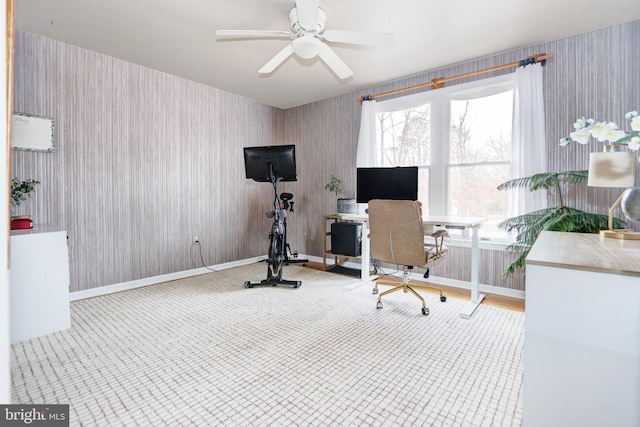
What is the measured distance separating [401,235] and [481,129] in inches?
66.6

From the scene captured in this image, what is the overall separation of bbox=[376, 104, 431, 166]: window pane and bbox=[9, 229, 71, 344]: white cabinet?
11.4 feet

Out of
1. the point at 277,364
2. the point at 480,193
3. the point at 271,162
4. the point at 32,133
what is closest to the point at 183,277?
the point at 271,162

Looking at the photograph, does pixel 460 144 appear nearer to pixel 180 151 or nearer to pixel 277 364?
pixel 277 364

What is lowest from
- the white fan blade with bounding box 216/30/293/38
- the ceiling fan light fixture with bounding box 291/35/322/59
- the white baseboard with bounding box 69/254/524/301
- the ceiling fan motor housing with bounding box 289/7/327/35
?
the white baseboard with bounding box 69/254/524/301

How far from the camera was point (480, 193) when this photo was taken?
11.0 ft

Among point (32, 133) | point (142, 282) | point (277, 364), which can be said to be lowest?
point (277, 364)

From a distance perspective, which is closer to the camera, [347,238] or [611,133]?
[611,133]

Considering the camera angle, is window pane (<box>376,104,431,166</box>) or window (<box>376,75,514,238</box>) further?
window pane (<box>376,104,431,166</box>)

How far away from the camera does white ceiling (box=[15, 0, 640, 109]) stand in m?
2.30

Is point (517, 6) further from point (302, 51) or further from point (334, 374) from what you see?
point (334, 374)

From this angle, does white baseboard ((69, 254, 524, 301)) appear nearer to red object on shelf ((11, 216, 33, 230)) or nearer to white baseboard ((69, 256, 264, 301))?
white baseboard ((69, 256, 264, 301))

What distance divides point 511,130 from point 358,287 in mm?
2254

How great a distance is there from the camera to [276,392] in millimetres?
1598

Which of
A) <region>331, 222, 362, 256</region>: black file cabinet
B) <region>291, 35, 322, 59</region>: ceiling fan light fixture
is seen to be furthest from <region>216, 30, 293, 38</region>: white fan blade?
<region>331, 222, 362, 256</region>: black file cabinet
